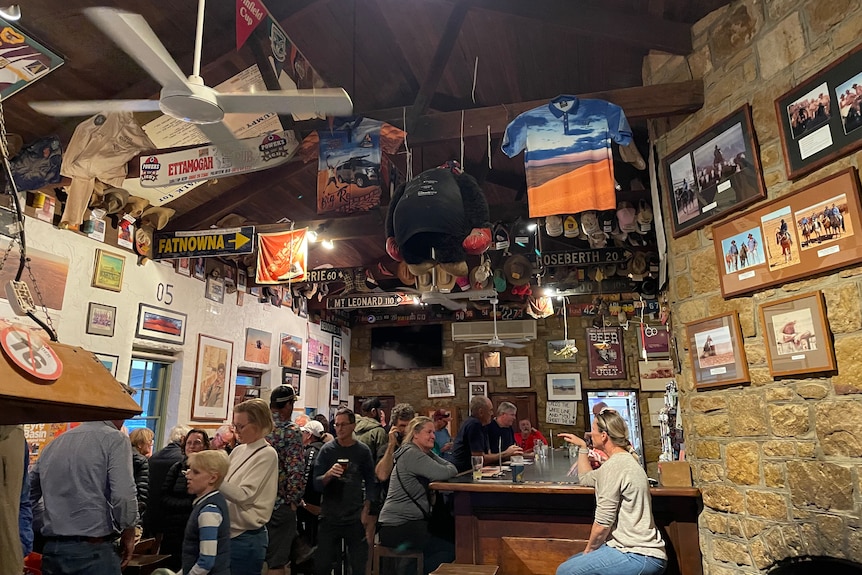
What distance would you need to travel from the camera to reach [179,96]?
249 centimetres

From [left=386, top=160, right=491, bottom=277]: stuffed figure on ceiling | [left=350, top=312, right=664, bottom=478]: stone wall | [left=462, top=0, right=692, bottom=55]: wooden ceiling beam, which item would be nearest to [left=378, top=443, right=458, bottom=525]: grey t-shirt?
[left=386, top=160, right=491, bottom=277]: stuffed figure on ceiling

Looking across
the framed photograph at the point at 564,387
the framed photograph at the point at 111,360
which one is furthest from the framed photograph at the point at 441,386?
the framed photograph at the point at 111,360

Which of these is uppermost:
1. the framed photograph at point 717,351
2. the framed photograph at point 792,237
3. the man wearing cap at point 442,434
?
the framed photograph at point 792,237

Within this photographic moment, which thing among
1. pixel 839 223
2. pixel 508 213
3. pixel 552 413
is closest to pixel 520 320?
pixel 552 413

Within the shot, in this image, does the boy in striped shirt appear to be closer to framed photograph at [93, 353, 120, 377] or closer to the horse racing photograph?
the horse racing photograph

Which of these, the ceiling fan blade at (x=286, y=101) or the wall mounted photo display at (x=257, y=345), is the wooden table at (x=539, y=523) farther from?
the wall mounted photo display at (x=257, y=345)

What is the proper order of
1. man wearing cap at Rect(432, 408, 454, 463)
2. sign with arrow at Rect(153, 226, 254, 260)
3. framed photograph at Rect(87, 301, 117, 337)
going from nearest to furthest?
1. framed photograph at Rect(87, 301, 117, 337)
2. sign with arrow at Rect(153, 226, 254, 260)
3. man wearing cap at Rect(432, 408, 454, 463)

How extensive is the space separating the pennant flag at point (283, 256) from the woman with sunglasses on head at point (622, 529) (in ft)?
13.4

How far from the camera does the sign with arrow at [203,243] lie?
5.54 metres

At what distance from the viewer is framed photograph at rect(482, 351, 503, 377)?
433 inches

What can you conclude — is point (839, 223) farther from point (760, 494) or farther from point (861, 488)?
point (760, 494)

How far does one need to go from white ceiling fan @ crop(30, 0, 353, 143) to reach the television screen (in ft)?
27.8

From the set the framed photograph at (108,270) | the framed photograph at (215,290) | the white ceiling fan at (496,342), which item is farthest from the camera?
the white ceiling fan at (496,342)

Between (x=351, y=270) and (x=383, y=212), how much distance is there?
214cm
